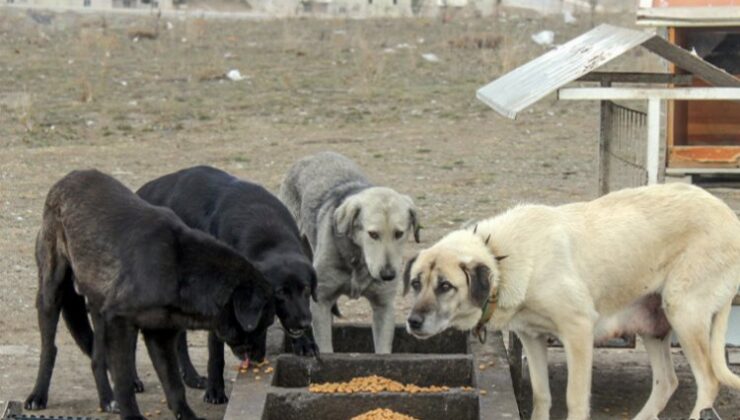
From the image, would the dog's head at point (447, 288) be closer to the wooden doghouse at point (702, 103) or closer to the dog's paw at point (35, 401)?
the dog's paw at point (35, 401)

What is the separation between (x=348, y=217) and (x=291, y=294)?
3.69 feet

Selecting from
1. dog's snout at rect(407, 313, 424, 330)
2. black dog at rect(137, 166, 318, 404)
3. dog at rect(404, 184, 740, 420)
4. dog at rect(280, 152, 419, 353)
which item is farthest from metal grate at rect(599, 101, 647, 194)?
dog's snout at rect(407, 313, 424, 330)

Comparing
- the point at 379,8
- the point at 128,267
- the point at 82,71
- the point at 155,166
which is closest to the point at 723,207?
the point at 128,267

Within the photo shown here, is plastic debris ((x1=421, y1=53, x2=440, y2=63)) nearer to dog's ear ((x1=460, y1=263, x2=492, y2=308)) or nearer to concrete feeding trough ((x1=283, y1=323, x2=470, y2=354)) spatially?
concrete feeding trough ((x1=283, y1=323, x2=470, y2=354))

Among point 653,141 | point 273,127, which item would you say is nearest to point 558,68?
point 653,141

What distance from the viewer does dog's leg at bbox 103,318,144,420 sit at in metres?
7.15

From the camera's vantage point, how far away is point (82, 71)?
1026 inches

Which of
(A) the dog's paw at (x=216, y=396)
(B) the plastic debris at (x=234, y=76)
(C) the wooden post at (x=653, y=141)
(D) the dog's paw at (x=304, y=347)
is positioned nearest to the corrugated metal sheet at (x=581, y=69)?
(C) the wooden post at (x=653, y=141)

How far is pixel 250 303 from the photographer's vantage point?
6934mm

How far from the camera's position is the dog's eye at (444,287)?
262 inches

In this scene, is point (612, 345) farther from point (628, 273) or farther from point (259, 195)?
point (259, 195)

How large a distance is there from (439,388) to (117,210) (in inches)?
74.7

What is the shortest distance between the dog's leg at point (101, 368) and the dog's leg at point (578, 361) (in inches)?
92.3

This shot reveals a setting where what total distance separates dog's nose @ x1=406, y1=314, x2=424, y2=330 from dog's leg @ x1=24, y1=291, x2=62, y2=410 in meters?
2.20
